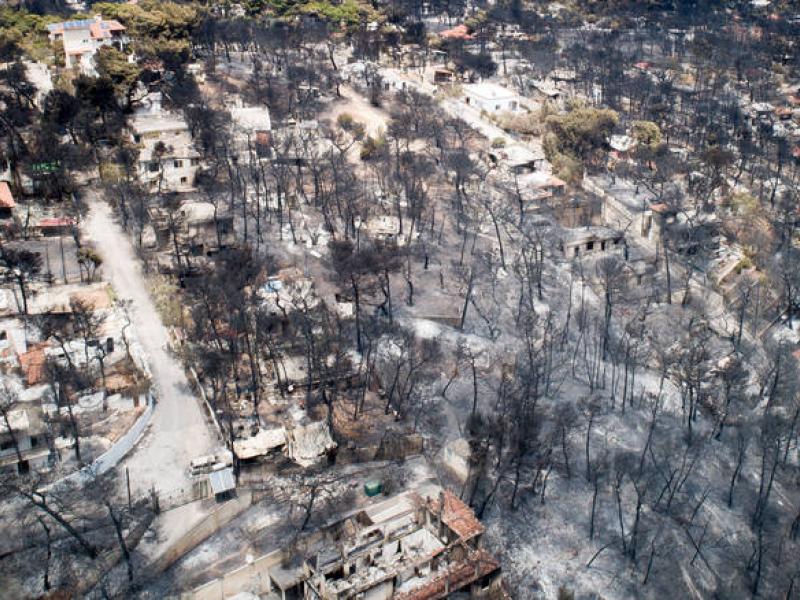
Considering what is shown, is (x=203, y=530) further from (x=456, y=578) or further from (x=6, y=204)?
(x=6, y=204)

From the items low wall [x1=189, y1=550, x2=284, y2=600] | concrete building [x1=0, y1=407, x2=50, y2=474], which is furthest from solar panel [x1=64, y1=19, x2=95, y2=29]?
low wall [x1=189, y1=550, x2=284, y2=600]

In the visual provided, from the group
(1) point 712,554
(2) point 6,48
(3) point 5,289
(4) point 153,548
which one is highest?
(2) point 6,48

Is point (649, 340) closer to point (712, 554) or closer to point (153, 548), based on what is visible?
point (712, 554)

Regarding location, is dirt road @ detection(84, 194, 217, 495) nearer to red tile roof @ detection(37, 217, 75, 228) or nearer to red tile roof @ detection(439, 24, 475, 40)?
red tile roof @ detection(37, 217, 75, 228)

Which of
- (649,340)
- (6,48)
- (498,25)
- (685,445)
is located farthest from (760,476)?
(498,25)

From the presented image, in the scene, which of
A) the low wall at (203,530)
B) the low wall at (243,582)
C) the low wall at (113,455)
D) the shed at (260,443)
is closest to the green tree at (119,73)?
the low wall at (113,455)

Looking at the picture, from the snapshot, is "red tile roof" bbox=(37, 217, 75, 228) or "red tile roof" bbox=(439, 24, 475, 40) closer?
"red tile roof" bbox=(37, 217, 75, 228)
